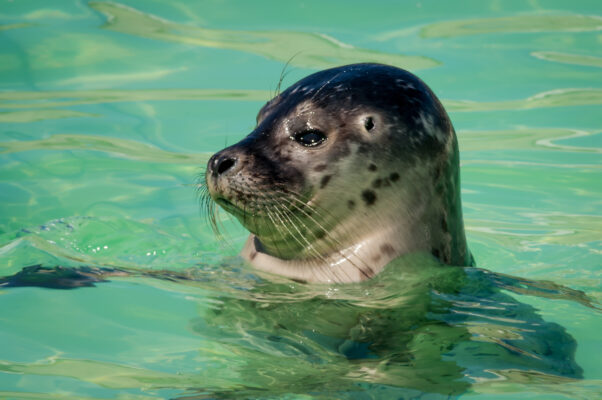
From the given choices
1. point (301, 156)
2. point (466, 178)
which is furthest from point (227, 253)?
point (466, 178)

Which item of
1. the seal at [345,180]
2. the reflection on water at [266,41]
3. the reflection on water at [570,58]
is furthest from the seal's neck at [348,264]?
the reflection on water at [570,58]

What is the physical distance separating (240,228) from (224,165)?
2379 millimetres

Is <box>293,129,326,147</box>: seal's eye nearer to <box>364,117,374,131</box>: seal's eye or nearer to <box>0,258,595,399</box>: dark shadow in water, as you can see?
<box>364,117,374,131</box>: seal's eye

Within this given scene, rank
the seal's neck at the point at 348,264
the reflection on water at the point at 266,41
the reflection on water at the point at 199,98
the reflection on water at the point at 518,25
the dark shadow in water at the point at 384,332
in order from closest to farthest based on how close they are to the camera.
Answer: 1. the dark shadow in water at the point at 384,332
2. the seal's neck at the point at 348,264
3. the reflection on water at the point at 199,98
4. the reflection on water at the point at 266,41
5. the reflection on water at the point at 518,25

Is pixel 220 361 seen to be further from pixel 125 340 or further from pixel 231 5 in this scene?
pixel 231 5

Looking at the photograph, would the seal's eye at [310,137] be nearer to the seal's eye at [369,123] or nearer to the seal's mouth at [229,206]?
the seal's eye at [369,123]

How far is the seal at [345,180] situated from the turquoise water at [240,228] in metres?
0.16

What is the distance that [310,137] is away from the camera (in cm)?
423

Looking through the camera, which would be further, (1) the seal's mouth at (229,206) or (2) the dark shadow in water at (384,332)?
(1) the seal's mouth at (229,206)

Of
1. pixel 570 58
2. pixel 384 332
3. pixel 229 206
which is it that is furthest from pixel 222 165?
pixel 570 58

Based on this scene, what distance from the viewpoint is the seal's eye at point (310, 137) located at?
423 centimetres

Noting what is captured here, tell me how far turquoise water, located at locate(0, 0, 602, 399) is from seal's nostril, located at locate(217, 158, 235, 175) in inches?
22.2

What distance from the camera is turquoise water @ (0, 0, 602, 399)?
3.45 meters

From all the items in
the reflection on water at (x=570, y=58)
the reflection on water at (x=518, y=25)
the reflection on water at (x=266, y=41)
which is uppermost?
the reflection on water at (x=518, y=25)
